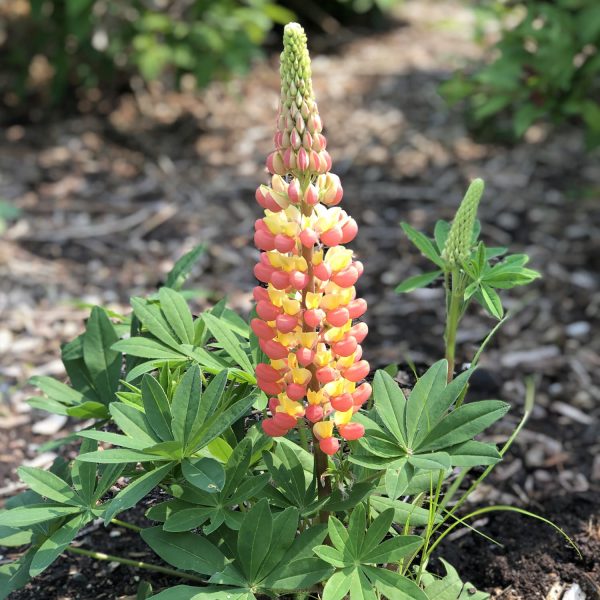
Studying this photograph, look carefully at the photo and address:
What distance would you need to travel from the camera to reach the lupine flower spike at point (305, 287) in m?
1.54

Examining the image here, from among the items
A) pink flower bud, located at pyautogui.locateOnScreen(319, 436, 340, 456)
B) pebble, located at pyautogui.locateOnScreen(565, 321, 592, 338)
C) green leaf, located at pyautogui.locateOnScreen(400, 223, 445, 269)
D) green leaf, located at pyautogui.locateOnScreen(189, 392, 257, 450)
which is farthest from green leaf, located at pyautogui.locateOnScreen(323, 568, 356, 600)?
pebble, located at pyautogui.locateOnScreen(565, 321, 592, 338)

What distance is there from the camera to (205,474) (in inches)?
65.1

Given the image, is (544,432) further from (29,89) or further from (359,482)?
(29,89)

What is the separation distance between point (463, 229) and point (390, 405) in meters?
0.43

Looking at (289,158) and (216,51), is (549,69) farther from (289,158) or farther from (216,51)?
(289,158)

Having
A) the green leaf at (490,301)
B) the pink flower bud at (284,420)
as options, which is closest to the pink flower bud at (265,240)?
the pink flower bud at (284,420)

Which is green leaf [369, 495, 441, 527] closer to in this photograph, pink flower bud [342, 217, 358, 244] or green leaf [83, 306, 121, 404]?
pink flower bud [342, 217, 358, 244]

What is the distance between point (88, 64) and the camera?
4992mm

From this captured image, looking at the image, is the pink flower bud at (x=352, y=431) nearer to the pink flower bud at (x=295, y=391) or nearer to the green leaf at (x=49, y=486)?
the pink flower bud at (x=295, y=391)

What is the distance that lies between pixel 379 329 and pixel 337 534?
75.1 inches

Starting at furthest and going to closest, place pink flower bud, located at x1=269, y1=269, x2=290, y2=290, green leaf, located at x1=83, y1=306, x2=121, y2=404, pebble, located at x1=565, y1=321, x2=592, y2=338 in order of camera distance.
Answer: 1. pebble, located at x1=565, y1=321, x2=592, y2=338
2. green leaf, located at x1=83, y1=306, x2=121, y2=404
3. pink flower bud, located at x1=269, y1=269, x2=290, y2=290

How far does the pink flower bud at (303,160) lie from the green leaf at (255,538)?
661mm

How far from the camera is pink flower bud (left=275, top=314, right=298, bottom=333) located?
1.57 m

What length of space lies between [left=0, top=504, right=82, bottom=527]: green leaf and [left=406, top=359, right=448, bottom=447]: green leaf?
0.75 metres
